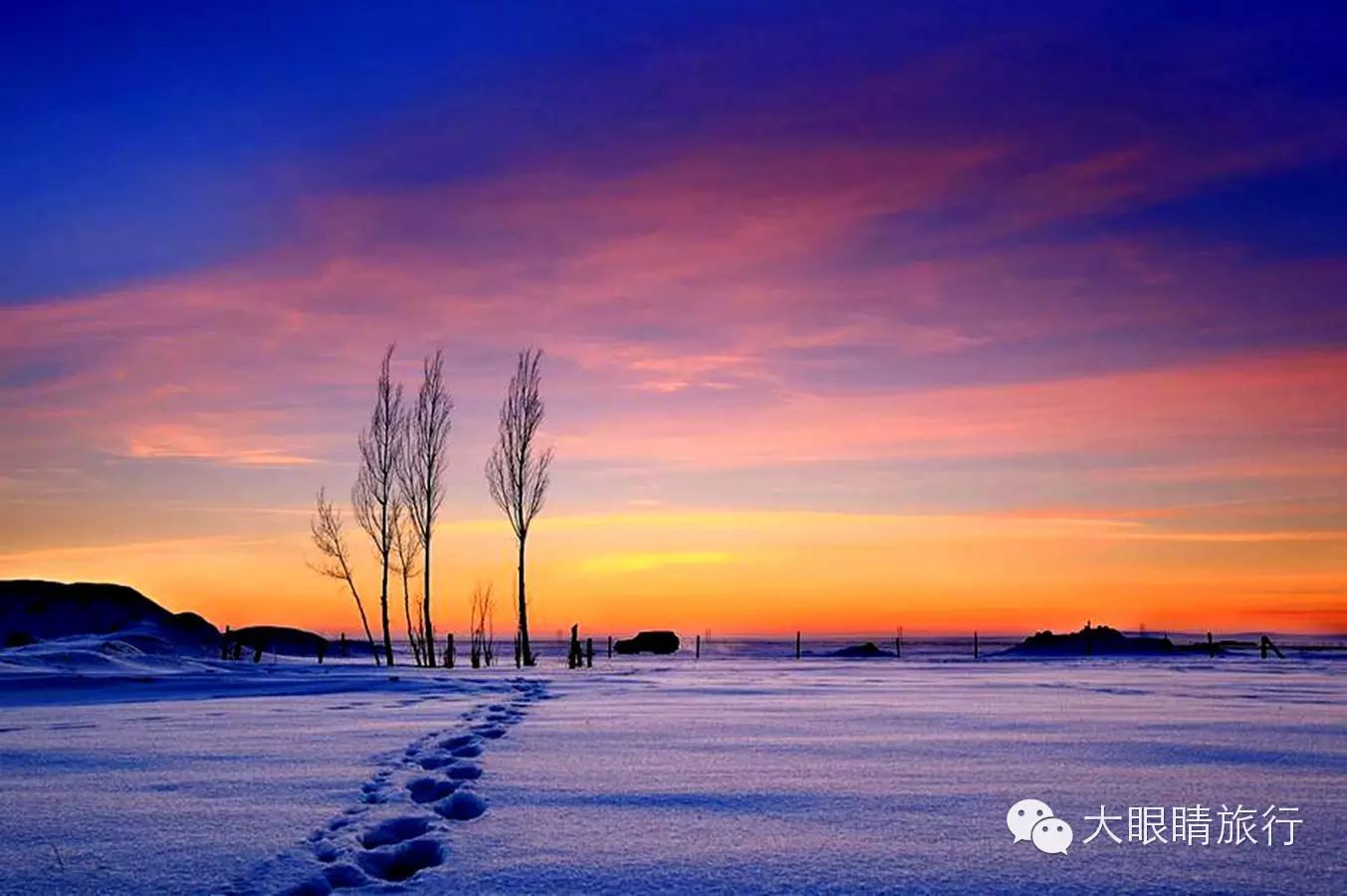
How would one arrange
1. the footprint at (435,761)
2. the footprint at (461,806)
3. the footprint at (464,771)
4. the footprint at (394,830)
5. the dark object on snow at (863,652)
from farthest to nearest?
the dark object on snow at (863,652), the footprint at (435,761), the footprint at (464,771), the footprint at (461,806), the footprint at (394,830)

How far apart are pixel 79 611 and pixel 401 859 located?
3937 cm

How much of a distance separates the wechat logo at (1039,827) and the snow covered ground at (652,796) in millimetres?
43

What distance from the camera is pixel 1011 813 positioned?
3.26 m

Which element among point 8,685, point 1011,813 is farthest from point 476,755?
point 8,685

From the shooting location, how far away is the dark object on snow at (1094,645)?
107ft

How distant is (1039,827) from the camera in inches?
120

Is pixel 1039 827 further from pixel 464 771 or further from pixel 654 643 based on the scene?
pixel 654 643

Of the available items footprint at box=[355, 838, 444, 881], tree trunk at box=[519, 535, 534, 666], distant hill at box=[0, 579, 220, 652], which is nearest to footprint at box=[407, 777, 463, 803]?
footprint at box=[355, 838, 444, 881]

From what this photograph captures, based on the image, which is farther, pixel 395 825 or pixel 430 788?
pixel 430 788

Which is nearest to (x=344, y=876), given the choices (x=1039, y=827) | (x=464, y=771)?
(x=464, y=771)

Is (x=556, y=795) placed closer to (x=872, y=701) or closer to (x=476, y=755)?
(x=476, y=755)

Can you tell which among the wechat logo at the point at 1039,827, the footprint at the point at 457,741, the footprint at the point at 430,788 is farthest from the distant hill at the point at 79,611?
the wechat logo at the point at 1039,827

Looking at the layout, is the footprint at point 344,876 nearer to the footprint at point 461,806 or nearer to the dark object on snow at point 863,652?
the footprint at point 461,806

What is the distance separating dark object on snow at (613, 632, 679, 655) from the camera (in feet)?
159
